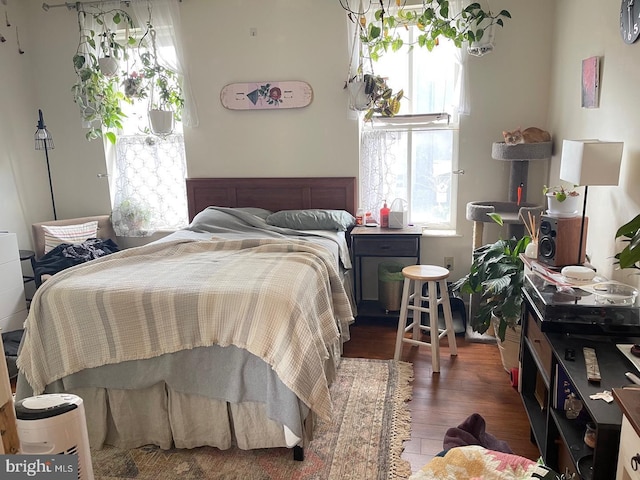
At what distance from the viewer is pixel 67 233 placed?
13.4 feet

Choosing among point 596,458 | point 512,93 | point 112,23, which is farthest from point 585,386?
point 112,23

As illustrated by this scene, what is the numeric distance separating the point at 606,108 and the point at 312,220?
6.41 feet

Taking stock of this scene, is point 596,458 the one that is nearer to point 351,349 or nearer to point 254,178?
point 351,349

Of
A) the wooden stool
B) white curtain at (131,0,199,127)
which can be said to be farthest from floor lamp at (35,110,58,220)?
the wooden stool

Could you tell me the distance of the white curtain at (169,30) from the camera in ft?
12.8

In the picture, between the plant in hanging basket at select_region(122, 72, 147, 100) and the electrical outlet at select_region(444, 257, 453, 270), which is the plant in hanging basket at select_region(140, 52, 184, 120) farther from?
the electrical outlet at select_region(444, 257, 453, 270)

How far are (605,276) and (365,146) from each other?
2.12 meters

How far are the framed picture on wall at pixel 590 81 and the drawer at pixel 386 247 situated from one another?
140 cm

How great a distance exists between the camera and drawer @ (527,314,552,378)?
6.19 feet

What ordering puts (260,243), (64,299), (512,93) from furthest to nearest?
(512,93) < (260,243) < (64,299)

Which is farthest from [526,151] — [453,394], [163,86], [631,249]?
[163,86]

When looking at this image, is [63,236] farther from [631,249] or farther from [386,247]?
[631,249]

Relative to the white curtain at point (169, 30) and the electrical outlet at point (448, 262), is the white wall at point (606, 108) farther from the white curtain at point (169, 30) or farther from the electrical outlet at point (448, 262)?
the white curtain at point (169, 30)

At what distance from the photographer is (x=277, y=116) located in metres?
3.96
